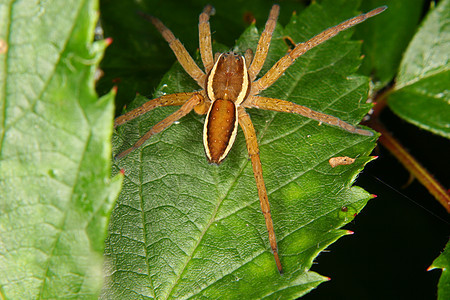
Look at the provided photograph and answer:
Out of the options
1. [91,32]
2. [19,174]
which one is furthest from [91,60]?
[19,174]

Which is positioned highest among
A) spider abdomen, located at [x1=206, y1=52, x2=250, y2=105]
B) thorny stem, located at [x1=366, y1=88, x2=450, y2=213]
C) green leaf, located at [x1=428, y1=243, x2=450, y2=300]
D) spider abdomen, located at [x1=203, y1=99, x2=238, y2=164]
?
spider abdomen, located at [x1=206, y1=52, x2=250, y2=105]

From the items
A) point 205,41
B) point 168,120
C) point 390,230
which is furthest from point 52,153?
point 390,230

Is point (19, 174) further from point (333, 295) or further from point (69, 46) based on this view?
point (333, 295)

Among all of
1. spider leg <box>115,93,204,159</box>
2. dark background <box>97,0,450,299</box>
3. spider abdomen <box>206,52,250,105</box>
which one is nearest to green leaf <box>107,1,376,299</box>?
spider leg <box>115,93,204,159</box>

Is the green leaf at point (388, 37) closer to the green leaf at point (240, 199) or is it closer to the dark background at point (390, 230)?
the dark background at point (390, 230)

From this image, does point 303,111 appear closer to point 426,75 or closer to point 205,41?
point 205,41

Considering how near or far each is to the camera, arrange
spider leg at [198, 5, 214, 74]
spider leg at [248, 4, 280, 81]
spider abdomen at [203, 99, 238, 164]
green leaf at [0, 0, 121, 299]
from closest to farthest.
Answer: green leaf at [0, 0, 121, 299] → spider abdomen at [203, 99, 238, 164] → spider leg at [248, 4, 280, 81] → spider leg at [198, 5, 214, 74]

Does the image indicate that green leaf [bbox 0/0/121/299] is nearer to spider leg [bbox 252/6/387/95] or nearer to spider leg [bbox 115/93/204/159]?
spider leg [bbox 115/93/204/159]
